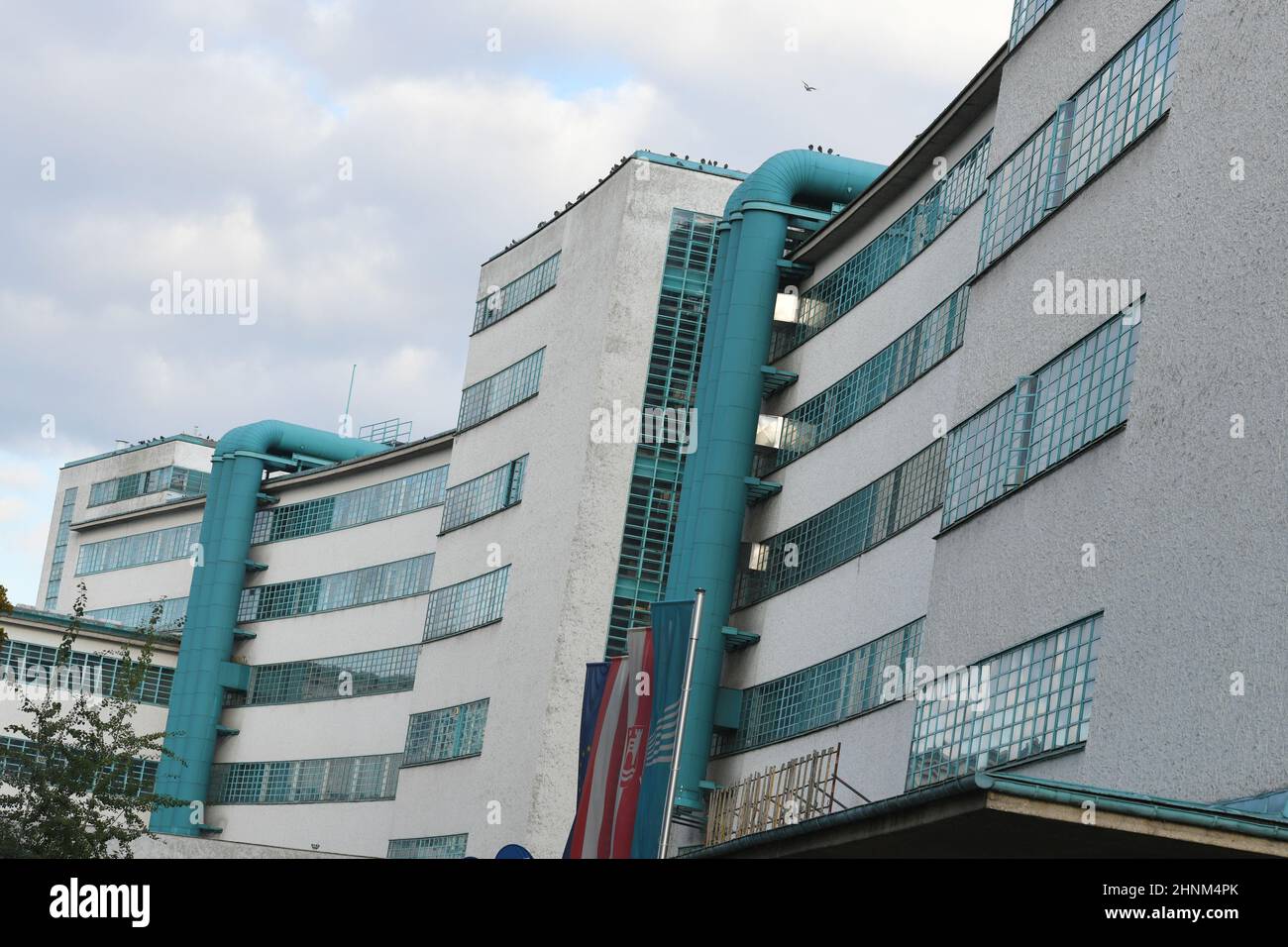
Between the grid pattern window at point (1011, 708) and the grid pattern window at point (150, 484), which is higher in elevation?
the grid pattern window at point (150, 484)

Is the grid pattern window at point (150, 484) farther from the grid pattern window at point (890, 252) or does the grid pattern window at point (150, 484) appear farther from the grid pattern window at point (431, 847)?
the grid pattern window at point (890, 252)

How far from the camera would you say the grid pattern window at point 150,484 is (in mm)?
83562

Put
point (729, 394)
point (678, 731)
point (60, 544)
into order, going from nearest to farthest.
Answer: point (678, 731) → point (729, 394) → point (60, 544)

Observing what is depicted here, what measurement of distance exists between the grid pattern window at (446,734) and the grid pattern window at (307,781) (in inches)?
107

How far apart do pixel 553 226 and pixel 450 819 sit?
17.5 m

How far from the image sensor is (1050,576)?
2170cm

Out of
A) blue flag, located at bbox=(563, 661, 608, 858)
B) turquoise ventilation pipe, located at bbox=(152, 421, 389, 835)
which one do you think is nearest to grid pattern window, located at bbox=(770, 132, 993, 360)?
blue flag, located at bbox=(563, 661, 608, 858)

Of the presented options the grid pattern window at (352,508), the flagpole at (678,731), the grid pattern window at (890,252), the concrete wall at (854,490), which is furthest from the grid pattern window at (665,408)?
the flagpole at (678,731)

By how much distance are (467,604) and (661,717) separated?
20929 mm

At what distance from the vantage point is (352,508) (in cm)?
6203

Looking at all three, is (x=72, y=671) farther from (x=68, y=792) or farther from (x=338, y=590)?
(x=68, y=792)

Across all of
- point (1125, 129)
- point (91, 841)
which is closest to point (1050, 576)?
point (1125, 129)

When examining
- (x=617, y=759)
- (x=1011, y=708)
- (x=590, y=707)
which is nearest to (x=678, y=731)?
(x=617, y=759)
